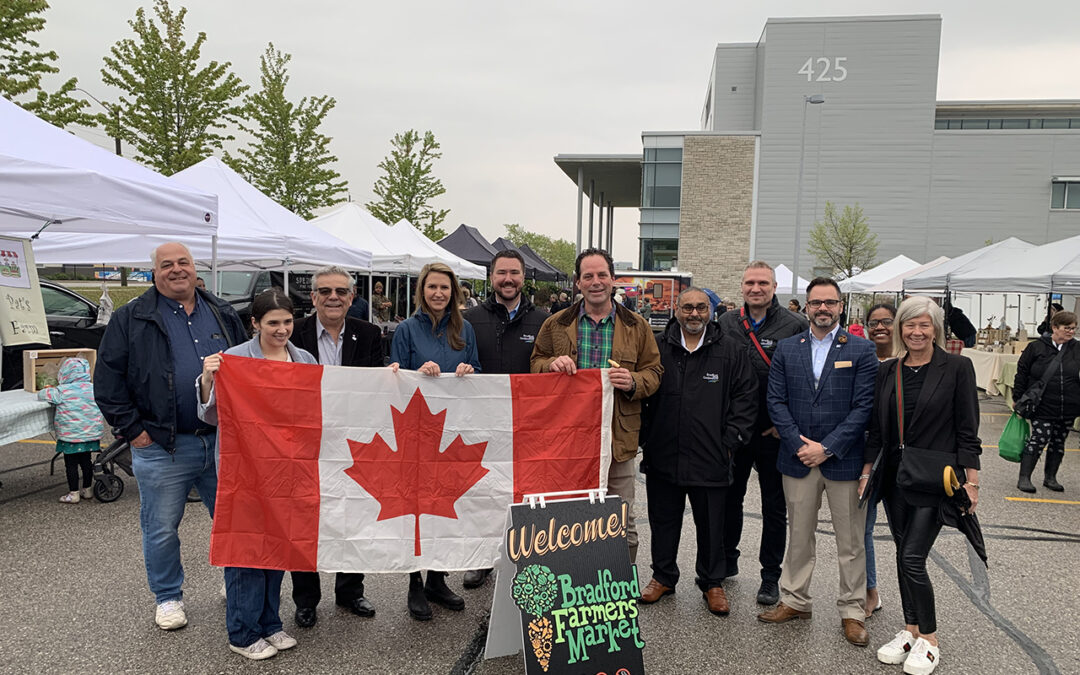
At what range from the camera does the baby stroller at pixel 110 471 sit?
229 inches

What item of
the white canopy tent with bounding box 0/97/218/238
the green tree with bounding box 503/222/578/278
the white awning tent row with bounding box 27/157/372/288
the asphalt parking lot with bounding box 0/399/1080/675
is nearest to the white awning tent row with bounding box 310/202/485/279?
the white awning tent row with bounding box 27/157/372/288

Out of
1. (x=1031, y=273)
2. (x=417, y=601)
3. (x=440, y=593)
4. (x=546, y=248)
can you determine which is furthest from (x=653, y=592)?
(x=546, y=248)

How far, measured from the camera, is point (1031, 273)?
10938 mm

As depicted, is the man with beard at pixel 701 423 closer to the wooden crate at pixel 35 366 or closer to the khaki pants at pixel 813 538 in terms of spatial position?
the khaki pants at pixel 813 538

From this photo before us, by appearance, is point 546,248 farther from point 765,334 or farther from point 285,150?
point 765,334

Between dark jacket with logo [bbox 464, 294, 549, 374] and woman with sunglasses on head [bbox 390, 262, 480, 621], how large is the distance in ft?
0.72

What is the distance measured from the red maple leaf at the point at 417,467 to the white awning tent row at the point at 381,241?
10365 mm

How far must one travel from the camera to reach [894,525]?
12.2ft

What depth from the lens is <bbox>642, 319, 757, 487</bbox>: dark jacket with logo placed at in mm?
4039

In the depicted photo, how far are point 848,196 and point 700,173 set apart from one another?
39.6ft

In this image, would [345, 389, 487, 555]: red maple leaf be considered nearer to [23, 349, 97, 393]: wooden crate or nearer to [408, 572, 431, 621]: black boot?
[408, 572, 431, 621]: black boot

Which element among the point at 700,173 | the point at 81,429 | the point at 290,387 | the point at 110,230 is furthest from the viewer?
the point at 700,173

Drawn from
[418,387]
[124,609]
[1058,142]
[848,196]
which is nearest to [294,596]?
[124,609]

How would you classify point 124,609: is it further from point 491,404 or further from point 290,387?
point 491,404
